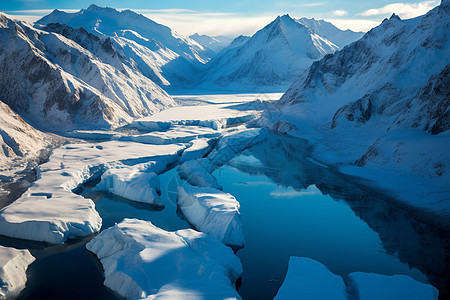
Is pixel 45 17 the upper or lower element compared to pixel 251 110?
upper

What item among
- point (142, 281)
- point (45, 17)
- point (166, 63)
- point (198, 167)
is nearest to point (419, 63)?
point (198, 167)

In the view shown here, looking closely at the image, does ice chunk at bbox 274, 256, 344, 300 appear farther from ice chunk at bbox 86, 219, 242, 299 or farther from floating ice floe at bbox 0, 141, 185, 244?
floating ice floe at bbox 0, 141, 185, 244

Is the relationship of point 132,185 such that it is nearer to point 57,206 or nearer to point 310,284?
point 57,206

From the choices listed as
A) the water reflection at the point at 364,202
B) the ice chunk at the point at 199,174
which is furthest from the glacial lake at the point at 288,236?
the ice chunk at the point at 199,174

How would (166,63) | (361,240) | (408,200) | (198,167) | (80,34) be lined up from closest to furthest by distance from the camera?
(361,240)
(408,200)
(198,167)
(80,34)
(166,63)

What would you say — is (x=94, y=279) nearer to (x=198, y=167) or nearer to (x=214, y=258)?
(x=214, y=258)

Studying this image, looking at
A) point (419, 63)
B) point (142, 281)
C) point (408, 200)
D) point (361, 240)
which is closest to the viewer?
point (142, 281)

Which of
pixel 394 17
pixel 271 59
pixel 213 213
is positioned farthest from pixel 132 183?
pixel 271 59
